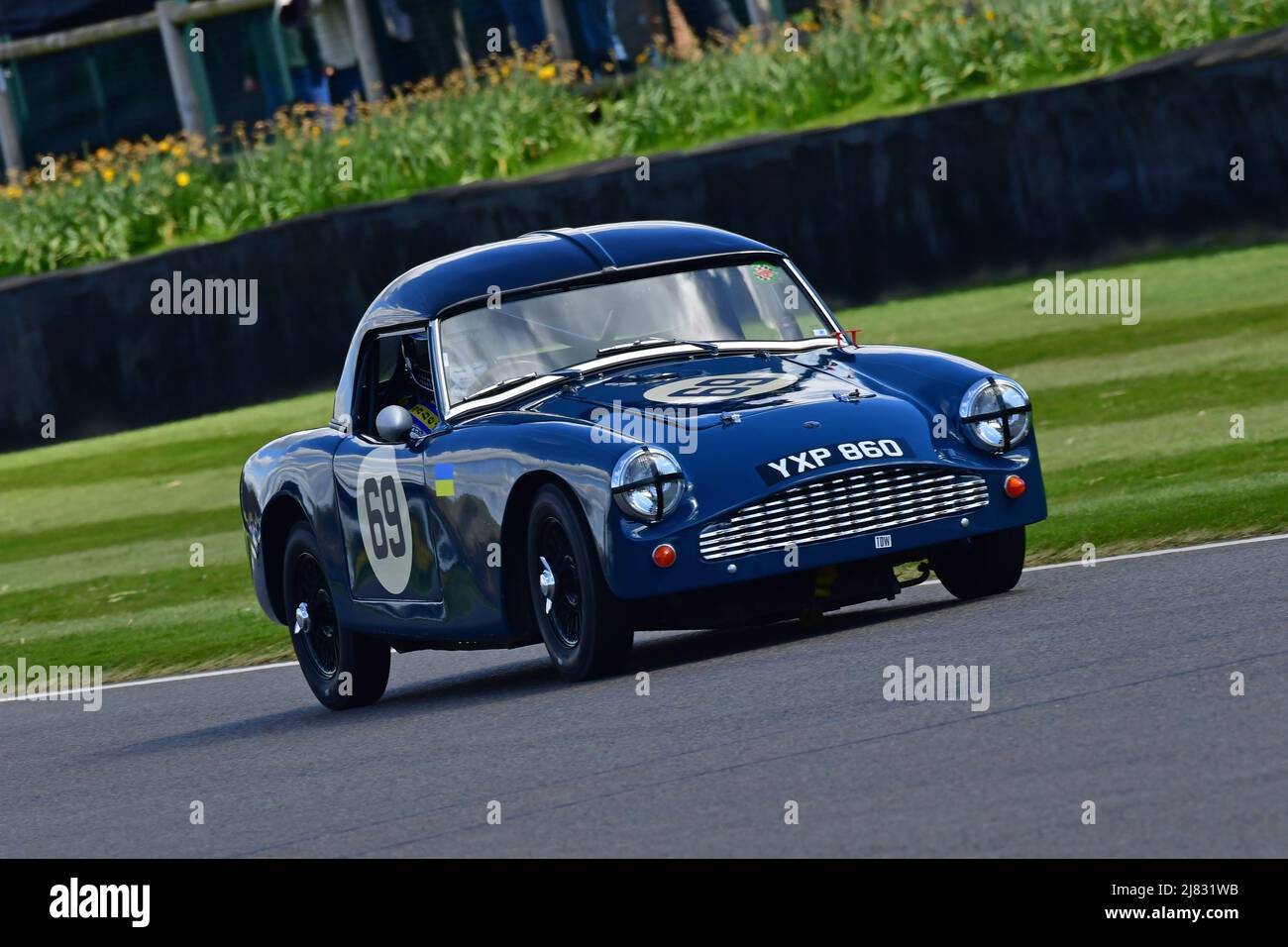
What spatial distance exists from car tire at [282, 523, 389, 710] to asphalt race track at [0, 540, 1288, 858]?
18cm

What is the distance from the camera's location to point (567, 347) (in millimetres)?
9859

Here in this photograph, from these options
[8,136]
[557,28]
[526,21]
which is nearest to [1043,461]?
[557,28]

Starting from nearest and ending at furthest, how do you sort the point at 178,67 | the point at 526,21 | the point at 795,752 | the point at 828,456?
1. the point at 795,752
2. the point at 828,456
3. the point at 526,21
4. the point at 178,67

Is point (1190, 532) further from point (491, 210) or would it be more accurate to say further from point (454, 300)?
point (491, 210)

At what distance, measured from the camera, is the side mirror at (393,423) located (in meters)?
9.69

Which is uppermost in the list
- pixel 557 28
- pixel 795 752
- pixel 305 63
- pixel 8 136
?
pixel 305 63

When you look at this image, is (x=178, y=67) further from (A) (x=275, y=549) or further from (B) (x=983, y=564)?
(B) (x=983, y=564)

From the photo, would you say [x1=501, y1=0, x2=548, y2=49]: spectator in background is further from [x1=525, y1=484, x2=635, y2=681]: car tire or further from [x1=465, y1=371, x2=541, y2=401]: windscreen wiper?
[x1=525, y1=484, x2=635, y2=681]: car tire

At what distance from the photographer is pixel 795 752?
696 cm

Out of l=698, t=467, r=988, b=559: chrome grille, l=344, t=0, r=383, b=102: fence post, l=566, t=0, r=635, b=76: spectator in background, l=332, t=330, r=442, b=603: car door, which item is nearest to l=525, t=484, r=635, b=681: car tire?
l=698, t=467, r=988, b=559: chrome grille

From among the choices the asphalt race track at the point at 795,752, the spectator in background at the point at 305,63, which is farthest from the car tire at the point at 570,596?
the spectator in background at the point at 305,63

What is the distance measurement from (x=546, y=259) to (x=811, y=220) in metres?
10.5

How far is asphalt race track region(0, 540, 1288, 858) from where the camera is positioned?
581cm
